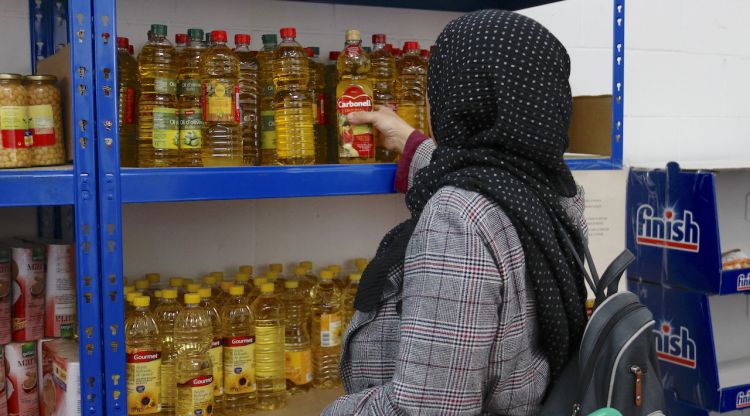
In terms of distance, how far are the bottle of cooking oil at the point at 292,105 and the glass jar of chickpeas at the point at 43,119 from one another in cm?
53

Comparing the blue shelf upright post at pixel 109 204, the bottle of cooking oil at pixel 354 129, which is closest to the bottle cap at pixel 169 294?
the blue shelf upright post at pixel 109 204

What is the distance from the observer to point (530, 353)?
50.9 inches

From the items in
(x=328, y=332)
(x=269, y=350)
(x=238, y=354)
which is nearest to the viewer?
(x=238, y=354)

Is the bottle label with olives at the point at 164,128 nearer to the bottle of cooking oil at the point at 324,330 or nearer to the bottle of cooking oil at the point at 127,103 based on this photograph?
the bottle of cooking oil at the point at 127,103

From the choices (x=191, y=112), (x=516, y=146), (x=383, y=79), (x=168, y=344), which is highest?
(x=383, y=79)

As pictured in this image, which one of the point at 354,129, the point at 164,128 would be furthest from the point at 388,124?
the point at 164,128

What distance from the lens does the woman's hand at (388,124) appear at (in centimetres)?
186

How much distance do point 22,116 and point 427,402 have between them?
1.04 m

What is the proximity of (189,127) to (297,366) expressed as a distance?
75 cm

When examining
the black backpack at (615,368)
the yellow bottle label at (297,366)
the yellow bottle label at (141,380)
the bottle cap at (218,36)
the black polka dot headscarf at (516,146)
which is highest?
the bottle cap at (218,36)

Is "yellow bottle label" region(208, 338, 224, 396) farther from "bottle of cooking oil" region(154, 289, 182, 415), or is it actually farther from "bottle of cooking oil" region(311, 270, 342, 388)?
"bottle of cooking oil" region(311, 270, 342, 388)

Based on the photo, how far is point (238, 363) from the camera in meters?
1.91

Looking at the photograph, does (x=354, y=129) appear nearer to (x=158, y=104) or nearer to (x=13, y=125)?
(x=158, y=104)

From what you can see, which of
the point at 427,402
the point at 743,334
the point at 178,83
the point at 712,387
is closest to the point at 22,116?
the point at 178,83
